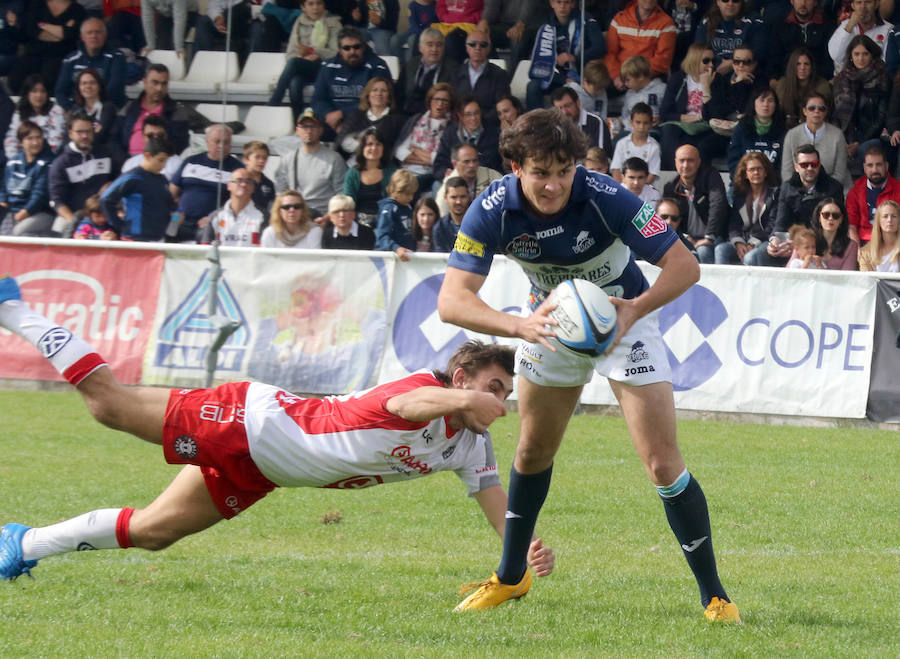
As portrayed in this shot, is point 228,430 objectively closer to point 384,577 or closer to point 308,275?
point 384,577

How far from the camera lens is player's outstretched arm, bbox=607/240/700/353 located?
4.92 meters

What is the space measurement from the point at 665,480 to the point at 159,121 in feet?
37.4

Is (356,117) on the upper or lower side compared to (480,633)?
upper

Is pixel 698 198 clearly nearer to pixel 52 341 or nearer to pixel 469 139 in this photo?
pixel 469 139

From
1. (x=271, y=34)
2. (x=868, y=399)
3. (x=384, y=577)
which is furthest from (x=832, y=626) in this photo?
(x=271, y=34)

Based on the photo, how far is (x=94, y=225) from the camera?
14250mm

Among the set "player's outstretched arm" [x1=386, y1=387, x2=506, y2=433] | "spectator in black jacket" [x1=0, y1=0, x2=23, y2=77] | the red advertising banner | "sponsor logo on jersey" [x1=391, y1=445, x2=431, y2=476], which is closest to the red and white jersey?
"sponsor logo on jersey" [x1=391, y1=445, x2=431, y2=476]

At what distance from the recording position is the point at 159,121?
15.4m

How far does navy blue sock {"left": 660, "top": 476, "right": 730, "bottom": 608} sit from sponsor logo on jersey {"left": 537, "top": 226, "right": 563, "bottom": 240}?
4.10ft

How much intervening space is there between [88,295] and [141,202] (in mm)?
2269

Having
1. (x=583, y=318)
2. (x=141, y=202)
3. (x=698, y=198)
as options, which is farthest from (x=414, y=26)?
(x=583, y=318)

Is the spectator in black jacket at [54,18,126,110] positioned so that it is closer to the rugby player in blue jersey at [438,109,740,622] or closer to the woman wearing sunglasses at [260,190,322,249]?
the woman wearing sunglasses at [260,190,322,249]

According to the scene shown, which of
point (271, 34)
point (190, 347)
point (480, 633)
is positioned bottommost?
point (190, 347)

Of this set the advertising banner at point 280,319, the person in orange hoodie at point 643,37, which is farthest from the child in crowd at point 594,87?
the advertising banner at point 280,319
